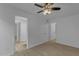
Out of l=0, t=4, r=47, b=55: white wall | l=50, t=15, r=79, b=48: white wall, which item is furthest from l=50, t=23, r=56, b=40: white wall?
l=0, t=4, r=47, b=55: white wall

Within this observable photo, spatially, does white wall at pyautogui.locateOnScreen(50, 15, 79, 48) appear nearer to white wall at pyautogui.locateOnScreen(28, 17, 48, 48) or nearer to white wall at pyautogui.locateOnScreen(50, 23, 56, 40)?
white wall at pyautogui.locateOnScreen(50, 23, 56, 40)

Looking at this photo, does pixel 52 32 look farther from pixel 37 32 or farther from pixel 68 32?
pixel 37 32

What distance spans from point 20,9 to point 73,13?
113 cm

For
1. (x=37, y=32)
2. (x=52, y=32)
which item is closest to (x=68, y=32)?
(x=52, y=32)

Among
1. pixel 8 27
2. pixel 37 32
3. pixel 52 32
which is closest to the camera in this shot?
pixel 8 27

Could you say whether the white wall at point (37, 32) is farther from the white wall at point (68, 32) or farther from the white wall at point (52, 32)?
the white wall at point (68, 32)

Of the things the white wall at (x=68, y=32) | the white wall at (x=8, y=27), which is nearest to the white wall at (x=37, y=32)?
the white wall at (x=8, y=27)

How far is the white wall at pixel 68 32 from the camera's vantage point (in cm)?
231

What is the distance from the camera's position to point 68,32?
242 centimetres

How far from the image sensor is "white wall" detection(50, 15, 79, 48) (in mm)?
2307

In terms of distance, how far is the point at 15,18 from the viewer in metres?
2.18

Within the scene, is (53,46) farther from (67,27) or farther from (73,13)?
(73,13)

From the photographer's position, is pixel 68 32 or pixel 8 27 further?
pixel 68 32

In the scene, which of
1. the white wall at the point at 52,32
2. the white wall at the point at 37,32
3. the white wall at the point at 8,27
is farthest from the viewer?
the white wall at the point at 37,32
